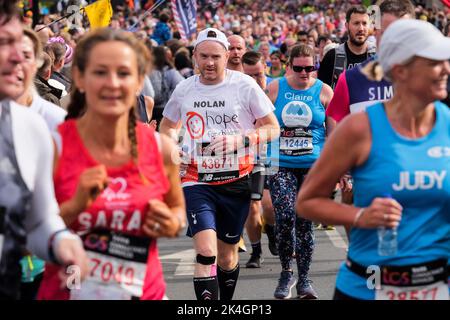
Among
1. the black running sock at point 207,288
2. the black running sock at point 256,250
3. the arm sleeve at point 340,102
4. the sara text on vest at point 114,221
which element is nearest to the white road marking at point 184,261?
the black running sock at point 256,250

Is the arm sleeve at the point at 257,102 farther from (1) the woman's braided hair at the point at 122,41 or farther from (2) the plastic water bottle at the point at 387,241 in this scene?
(2) the plastic water bottle at the point at 387,241

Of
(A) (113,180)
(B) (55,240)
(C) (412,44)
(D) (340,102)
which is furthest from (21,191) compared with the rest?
(D) (340,102)

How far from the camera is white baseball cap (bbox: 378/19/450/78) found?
4.56m

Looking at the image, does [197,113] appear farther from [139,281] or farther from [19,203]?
[19,203]

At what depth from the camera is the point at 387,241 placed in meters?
4.54

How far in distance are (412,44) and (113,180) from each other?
4.27 feet

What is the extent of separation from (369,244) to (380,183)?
0.85ft

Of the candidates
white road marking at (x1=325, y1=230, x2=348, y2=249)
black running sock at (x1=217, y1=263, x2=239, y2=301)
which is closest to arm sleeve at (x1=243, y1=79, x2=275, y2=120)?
black running sock at (x1=217, y1=263, x2=239, y2=301)

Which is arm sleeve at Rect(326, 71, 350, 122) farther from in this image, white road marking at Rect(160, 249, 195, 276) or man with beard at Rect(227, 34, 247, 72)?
man with beard at Rect(227, 34, 247, 72)

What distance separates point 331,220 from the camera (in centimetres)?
468

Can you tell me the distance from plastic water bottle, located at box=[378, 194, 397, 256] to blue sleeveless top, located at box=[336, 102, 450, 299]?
0.02 meters

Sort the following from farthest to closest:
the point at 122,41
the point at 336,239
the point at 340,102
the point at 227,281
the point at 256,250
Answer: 1. the point at 336,239
2. the point at 256,250
3. the point at 227,281
4. the point at 340,102
5. the point at 122,41

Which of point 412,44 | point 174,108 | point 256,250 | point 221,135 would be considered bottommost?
point 256,250

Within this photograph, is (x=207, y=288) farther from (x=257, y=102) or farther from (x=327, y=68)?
(x=327, y=68)
